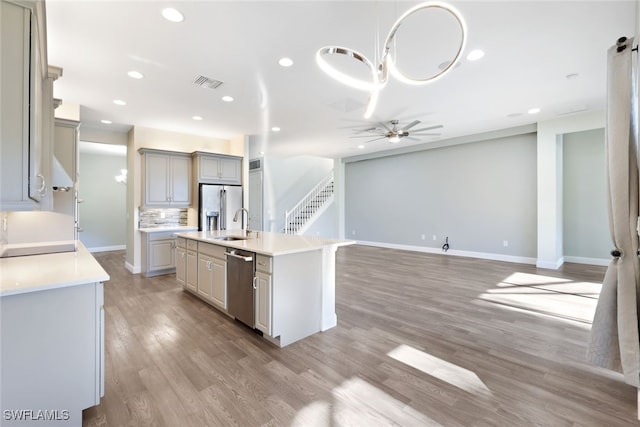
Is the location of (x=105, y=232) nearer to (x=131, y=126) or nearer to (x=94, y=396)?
(x=131, y=126)

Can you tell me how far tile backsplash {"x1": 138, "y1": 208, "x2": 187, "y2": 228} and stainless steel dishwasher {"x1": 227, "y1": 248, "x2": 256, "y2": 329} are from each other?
3.61m

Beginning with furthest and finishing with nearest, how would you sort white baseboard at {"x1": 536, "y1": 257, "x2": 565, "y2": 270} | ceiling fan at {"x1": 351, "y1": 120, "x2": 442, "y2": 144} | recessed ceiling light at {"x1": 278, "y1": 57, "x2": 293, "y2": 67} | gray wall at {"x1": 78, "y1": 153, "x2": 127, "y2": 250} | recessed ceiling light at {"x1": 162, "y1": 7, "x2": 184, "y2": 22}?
gray wall at {"x1": 78, "y1": 153, "x2": 127, "y2": 250} < white baseboard at {"x1": 536, "y1": 257, "x2": 565, "y2": 270} < ceiling fan at {"x1": 351, "y1": 120, "x2": 442, "y2": 144} < recessed ceiling light at {"x1": 278, "y1": 57, "x2": 293, "y2": 67} < recessed ceiling light at {"x1": 162, "y1": 7, "x2": 184, "y2": 22}

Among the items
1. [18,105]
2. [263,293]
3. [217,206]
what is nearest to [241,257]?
[263,293]

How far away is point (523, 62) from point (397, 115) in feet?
6.84

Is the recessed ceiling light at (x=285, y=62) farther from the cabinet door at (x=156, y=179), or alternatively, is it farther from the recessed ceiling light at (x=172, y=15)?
the cabinet door at (x=156, y=179)

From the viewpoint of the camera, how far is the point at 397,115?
5.08m

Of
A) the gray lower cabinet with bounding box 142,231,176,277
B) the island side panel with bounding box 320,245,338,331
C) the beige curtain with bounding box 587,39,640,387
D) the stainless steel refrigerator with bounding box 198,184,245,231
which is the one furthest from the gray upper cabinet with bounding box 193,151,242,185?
the beige curtain with bounding box 587,39,640,387

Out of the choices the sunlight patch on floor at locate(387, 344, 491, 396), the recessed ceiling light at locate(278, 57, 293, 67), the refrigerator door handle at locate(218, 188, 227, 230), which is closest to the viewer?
the sunlight patch on floor at locate(387, 344, 491, 396)

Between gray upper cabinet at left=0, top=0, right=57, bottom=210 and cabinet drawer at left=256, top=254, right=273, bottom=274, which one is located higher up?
gray upper cabinet at left=0, top=0, right=57, bottom=210

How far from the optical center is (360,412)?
5.84 feet

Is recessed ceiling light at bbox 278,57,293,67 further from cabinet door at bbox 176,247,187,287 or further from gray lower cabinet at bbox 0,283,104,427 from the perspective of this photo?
cabinet door at bbox 176,247,187,287

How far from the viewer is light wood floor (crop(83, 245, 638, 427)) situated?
1766 mm

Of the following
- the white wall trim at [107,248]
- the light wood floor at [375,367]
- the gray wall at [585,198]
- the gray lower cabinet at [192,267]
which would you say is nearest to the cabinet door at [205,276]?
the gray lower cabinet at [192,267]

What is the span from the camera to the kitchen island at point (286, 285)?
257cm
